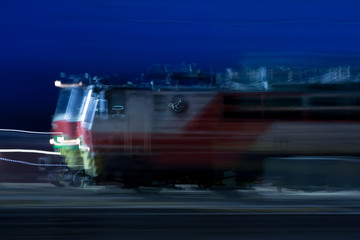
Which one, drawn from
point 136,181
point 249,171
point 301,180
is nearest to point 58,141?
point 136,181

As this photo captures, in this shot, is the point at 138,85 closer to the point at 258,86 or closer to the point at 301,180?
the point at 258,86

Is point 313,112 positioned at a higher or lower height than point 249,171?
higher

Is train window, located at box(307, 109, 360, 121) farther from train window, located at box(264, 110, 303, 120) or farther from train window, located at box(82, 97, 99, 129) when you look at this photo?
train window, located at box(82, 97, 99, 129)

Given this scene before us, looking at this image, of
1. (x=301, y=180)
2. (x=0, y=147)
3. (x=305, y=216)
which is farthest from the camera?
(x=0, y=147)

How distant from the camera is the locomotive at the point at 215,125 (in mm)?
12156

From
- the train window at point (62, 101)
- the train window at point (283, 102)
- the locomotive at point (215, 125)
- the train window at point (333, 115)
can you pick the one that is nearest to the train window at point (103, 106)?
the locomotive at point (215, 125)

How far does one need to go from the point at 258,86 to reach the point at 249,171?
1630 millimetres

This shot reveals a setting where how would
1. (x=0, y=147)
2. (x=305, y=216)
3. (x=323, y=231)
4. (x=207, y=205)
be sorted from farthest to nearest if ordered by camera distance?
1. (x=0, y=147)
2. (x=207, y=205)
3. (x=305, y=216)
4. (x=323, y=231)

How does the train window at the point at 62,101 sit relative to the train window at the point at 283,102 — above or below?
above

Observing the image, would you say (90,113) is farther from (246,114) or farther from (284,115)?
(284,115)

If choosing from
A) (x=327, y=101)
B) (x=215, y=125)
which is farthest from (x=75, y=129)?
(x=327, y=101)

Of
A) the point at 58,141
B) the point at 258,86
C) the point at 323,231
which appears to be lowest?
the point at 323,231

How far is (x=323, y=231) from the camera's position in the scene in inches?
313

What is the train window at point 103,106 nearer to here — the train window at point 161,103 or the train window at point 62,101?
the train window at point 161,103
